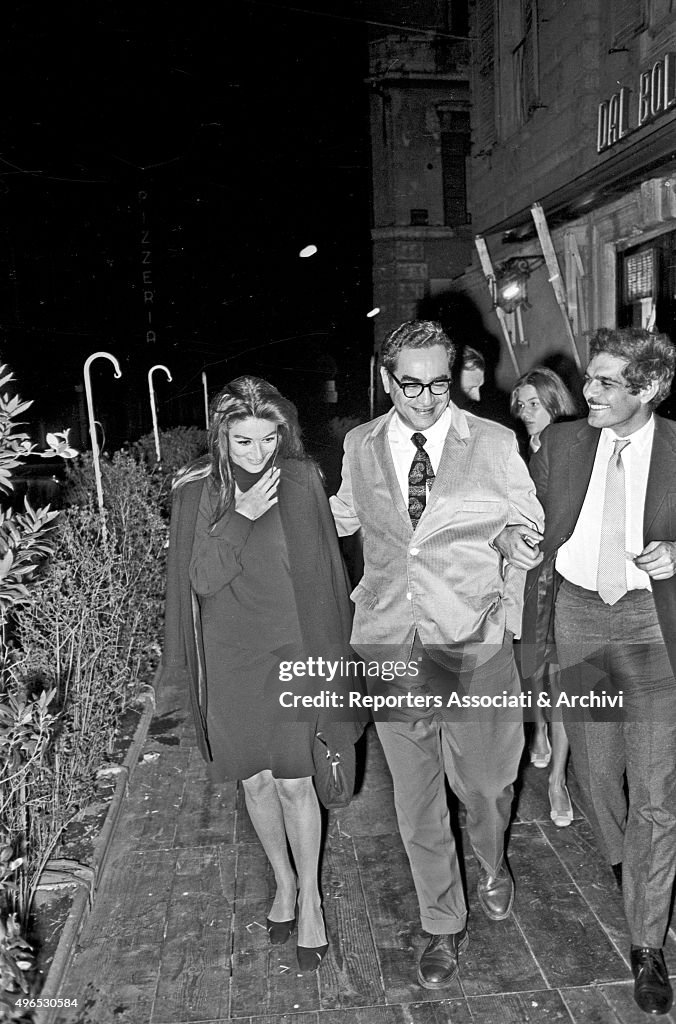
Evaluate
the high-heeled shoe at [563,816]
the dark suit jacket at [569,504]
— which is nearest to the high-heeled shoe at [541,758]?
the high-heeled shoe at [563,816]

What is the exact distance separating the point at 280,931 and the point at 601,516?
6.16 ft

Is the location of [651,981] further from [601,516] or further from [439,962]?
[601,516]

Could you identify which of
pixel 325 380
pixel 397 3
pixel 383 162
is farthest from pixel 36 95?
pixel 383 162

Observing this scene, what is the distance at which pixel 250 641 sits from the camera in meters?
2.78

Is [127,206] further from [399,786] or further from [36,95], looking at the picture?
[399,786]

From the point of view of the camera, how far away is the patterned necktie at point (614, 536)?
2668mm

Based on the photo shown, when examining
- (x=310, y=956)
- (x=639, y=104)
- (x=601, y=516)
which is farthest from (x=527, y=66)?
(x=310, y=956)

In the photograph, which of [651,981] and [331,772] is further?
[331,772]

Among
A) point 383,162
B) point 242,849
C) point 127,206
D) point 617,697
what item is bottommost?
point 242,849

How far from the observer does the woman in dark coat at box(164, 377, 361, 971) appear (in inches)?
108

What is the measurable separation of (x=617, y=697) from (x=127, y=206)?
24.1 feet

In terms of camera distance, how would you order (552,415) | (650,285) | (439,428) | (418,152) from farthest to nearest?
(418,152)
(650,285)
(552,415)
(439,428)

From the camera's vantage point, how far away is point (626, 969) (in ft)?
9.06

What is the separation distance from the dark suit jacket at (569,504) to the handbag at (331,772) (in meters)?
0.80
